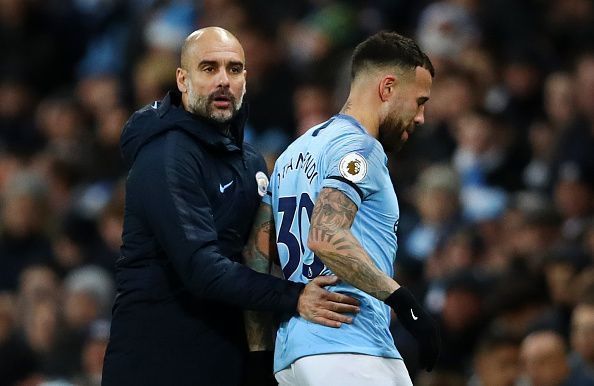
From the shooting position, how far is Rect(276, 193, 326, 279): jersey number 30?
5.21m

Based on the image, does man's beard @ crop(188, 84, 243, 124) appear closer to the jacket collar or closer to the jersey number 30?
the jacket collar

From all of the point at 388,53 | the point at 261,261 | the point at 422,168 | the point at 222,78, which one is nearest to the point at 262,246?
the point at 261,261

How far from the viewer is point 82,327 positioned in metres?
10.4

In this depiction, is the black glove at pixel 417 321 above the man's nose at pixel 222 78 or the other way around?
the other way around

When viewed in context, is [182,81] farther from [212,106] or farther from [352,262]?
[352,262]

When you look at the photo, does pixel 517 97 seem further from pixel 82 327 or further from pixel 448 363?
pixel 82 327

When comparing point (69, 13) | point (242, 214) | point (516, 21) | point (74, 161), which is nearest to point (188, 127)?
point (242, 214)

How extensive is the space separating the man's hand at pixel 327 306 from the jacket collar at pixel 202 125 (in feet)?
2.45

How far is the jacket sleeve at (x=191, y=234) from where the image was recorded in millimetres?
5211

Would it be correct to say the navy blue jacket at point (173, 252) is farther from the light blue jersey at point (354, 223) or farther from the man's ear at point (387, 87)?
the man's ear at point (387, 87)

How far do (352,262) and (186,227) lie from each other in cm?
70

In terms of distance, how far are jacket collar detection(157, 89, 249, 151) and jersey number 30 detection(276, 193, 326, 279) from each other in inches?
13.4

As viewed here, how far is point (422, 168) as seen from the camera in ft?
33.3

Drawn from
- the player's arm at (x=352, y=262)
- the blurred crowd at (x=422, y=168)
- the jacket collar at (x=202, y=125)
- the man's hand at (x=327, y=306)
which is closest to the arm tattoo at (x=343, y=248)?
the player's arm at (x=352, y=262)
